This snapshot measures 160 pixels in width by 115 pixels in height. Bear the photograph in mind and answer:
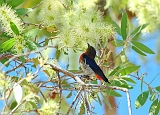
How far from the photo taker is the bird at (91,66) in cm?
173

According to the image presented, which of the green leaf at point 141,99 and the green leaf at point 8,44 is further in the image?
the green leaf at point 141,99

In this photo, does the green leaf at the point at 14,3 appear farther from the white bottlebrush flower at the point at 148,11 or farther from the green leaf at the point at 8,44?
the white bottlebrush flower at the point at 148,11

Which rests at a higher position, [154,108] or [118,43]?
[118,43]

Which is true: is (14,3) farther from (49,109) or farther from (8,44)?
(49,109)

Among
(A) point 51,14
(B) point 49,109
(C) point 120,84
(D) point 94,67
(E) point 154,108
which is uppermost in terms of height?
(A) point 51,14

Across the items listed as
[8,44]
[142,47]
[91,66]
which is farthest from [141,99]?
[8,44]

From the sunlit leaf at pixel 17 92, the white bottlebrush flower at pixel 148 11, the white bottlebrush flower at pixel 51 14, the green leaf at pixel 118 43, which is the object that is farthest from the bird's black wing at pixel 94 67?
the sunlit leaf at pixel 17 92

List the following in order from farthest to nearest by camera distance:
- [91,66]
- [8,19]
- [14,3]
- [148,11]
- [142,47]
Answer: [148,11] < [91,66] < [142,47] < [14,3] < [8,19]

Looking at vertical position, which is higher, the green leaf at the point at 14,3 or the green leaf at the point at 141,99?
the green leaf at the point at 14,3

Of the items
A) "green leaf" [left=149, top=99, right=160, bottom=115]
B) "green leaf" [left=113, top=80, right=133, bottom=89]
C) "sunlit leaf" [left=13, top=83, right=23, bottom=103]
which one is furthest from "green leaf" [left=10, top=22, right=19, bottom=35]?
"green leaf" [left=149, top=99, right=160, bottom=115]

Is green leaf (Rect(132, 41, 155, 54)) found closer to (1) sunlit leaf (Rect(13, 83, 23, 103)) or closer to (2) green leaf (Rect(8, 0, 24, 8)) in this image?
(2) green leaf (Rect(8, 0, 24, 8))

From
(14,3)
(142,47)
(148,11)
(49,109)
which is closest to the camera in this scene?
(49,109)

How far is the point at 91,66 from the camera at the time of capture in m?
1.94

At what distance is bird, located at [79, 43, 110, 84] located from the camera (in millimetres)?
1726
